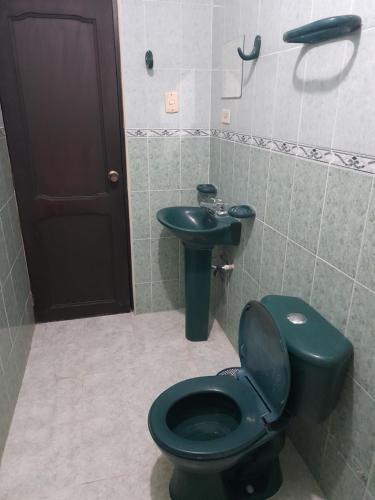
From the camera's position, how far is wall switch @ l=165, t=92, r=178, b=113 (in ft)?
6.98

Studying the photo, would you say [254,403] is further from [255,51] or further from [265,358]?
[255,51]

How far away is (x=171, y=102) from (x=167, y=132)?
17 cm

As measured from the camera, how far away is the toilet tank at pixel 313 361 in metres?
1.12

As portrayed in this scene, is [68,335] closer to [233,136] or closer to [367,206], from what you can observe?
[233,136]

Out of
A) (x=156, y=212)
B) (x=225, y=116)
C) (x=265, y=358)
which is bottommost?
(x=265, y=358)

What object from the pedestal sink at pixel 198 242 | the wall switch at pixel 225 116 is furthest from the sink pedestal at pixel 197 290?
the wall switch at pixel 225 116

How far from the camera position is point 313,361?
112 cm

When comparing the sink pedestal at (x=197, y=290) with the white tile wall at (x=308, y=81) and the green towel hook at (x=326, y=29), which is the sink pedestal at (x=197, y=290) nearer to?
the white tile wall at (x=308, y=81)

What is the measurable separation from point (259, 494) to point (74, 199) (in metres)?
1.81

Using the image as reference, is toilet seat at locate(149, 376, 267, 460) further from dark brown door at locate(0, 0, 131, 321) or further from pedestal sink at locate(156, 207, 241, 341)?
dark brown door at locate(0, 0, 131, 321)

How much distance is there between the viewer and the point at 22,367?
2.00m

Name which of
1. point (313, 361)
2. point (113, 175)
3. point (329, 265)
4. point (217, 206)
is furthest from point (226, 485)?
point (113, 175)

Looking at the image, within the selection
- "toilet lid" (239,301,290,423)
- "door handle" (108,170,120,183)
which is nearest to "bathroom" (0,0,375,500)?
"door handle" (108,170,120,183)

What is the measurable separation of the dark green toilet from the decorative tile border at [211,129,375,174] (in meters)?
0.54
